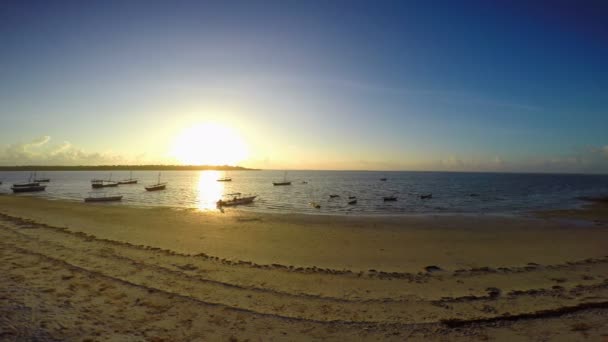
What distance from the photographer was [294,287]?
35.7ft

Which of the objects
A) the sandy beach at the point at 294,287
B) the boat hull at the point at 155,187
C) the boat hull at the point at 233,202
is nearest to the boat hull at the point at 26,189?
the boat hull at the point at 155,187

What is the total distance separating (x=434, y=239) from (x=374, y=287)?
11.6 m

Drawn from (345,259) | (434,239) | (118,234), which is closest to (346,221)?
(434,239)

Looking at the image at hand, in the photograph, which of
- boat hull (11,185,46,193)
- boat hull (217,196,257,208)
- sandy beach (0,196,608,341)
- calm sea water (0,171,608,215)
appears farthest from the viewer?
boat hull (11,185,46,193)

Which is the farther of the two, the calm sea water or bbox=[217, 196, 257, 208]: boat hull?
bbox=[217, 196, 257, 208]: boat hull

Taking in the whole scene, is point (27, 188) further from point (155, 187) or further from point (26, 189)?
point (155, 187)

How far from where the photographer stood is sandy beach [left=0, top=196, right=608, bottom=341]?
7578 millimetres

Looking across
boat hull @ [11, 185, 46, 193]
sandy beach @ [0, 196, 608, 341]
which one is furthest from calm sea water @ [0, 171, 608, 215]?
sandy beach @ [0, 196, 608, 341]

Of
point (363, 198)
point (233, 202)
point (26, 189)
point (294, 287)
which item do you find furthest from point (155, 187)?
point (294, 287)

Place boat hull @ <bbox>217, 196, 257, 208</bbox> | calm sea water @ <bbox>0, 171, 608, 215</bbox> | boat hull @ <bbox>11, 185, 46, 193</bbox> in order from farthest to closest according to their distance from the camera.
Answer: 1. boat hull @ <bbox>11, 185, 46, 193</bbox>
2. boat hull @ <bbox>217, 196, 257, 208</bbox>
3. calm sea water @ <bbox>0, 171, 608, 215</bbox>

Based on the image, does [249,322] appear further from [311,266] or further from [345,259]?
[345,259]

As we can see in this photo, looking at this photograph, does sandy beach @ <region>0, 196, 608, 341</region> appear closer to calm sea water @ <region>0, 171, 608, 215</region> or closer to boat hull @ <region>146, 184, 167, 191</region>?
calm sea water @ <region>0, 171, 608, 215</region>

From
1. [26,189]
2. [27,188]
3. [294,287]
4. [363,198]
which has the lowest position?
[26,189]

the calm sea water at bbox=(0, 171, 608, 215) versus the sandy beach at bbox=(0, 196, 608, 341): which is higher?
the sandy beach at bbox=(0, 196, 608, 341)
